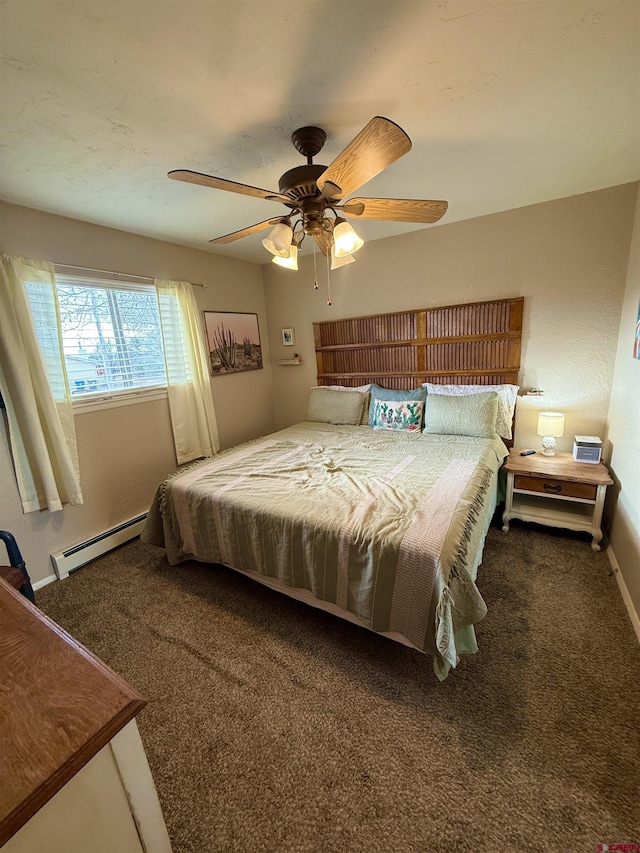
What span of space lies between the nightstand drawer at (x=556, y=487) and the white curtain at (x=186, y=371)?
268 centimetres

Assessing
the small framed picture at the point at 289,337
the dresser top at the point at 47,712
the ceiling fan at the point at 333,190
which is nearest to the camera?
the dresser top at the point at 47,712

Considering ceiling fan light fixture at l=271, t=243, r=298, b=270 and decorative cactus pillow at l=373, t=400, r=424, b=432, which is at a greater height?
ceiling fan light fixture at l=271, t=243, r=298, b=270

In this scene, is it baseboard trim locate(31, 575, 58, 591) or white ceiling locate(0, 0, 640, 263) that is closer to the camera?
white ceiling locate(0, 0, 640, 263)

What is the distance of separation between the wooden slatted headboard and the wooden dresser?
120 inches

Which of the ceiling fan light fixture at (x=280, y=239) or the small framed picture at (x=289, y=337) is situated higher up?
the ceiling fan light fixture at (x=280, y=239)

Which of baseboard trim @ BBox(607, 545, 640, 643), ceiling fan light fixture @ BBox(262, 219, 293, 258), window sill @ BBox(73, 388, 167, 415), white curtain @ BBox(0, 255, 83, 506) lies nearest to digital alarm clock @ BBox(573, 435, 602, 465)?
baseboard trim @ BBox(607, 545, 640, 643)

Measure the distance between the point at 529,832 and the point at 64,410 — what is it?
2977 mm

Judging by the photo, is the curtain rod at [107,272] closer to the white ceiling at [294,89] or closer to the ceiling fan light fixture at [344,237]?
the white ceiling at [294,89]

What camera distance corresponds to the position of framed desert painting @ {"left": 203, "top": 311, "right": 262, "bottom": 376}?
332cm

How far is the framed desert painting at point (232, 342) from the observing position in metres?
3.32

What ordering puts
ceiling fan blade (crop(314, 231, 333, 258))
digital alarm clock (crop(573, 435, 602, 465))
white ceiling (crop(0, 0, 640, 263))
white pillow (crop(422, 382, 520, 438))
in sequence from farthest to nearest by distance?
1. white pillow (crop(422, 382, 520, 438))
2. digital alarm clock (crop(573, 435, 602, 465))
3. ceiling fan blade (crop(314, 231, 333, 258))
4. white ceiling (crop(0, 0, 640, 263))

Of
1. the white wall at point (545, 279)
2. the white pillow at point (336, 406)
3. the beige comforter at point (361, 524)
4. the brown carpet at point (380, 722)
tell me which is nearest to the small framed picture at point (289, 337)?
the white pillow at point (336, 406)

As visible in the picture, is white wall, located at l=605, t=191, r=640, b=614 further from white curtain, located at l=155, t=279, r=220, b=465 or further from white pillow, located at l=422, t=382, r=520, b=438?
white curtain, located at l=155, t=279, r=220, b=465

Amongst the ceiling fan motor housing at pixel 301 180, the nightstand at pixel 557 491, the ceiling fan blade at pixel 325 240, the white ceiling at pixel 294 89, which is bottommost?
the nightstand at pixel 557 491
